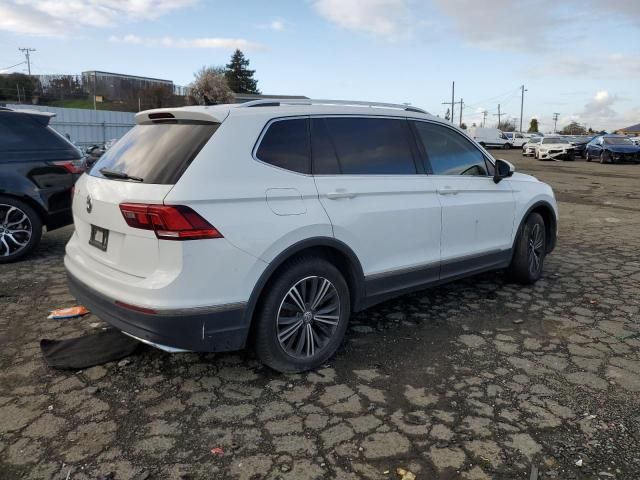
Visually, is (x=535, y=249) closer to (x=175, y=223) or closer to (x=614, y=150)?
(x=175, y=223)

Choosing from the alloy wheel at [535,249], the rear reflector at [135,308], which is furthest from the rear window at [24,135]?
the alloy wheel at [535,249]

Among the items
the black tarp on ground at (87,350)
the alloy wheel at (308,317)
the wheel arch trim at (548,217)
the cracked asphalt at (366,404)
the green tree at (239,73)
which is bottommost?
the cracked asphalt at (366,404)

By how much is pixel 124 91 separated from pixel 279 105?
59.5 metres

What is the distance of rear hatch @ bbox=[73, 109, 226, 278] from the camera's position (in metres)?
3.02

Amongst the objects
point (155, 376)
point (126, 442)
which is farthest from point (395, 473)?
point (155, 376)

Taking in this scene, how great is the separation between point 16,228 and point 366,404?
506 centimetres

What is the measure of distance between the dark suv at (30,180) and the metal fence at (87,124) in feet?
68.0

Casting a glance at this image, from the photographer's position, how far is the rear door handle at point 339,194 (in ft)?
11.7

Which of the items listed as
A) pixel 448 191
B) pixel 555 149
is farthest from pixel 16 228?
pixel 555 149

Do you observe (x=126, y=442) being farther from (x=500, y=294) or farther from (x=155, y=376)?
(x=500, y=294)

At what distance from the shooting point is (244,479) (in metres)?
2.52

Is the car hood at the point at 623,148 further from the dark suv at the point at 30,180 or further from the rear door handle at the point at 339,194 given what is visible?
the rear door handle at the point at 339,194

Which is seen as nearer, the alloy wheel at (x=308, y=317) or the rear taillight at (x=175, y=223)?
the rear taillight at (x=175, y=223)

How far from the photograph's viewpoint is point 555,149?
32938mm
